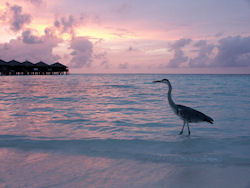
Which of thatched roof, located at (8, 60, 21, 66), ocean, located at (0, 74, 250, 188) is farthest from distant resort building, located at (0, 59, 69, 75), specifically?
ocean, located at (0, 74, 250, 188)

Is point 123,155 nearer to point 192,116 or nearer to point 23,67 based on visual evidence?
point 192,116

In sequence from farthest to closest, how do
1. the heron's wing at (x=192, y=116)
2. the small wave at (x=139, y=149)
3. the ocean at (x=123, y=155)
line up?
the heron's wing at (x=192, y=116) < the small wave at (x=139, y=149) < the ocean at (x=123, y=155)

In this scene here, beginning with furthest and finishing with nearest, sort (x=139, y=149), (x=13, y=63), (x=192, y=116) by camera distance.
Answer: (x=13, y=63)
(x=192, y=116)
(x=139, y=149)

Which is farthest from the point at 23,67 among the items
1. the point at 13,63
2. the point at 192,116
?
the point at 192,116

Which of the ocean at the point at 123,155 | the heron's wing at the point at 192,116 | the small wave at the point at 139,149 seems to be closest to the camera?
the ocean at the point at 123,155

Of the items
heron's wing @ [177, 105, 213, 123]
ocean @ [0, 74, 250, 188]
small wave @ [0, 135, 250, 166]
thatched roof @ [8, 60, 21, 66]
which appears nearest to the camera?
ocean @ [0, 74, 250, 188]

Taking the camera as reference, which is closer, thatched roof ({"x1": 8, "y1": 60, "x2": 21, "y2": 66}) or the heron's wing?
the heron's wing

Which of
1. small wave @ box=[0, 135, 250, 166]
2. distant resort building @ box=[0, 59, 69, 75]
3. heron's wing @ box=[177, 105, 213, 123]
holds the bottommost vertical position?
small wave @ box=[0, 135, 250, 166]

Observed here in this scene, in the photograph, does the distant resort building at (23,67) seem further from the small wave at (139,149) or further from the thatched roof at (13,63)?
the small wave at (139,149)

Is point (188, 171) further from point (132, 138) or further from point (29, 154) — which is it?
point (29, 154)

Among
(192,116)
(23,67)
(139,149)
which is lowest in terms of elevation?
(139,149)

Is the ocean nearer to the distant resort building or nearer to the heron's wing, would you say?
the heron's wing

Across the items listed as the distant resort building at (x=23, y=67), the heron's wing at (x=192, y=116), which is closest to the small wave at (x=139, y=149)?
the heron's wing at (x=192, y=116)

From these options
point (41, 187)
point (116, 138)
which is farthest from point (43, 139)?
point (41, 187)
